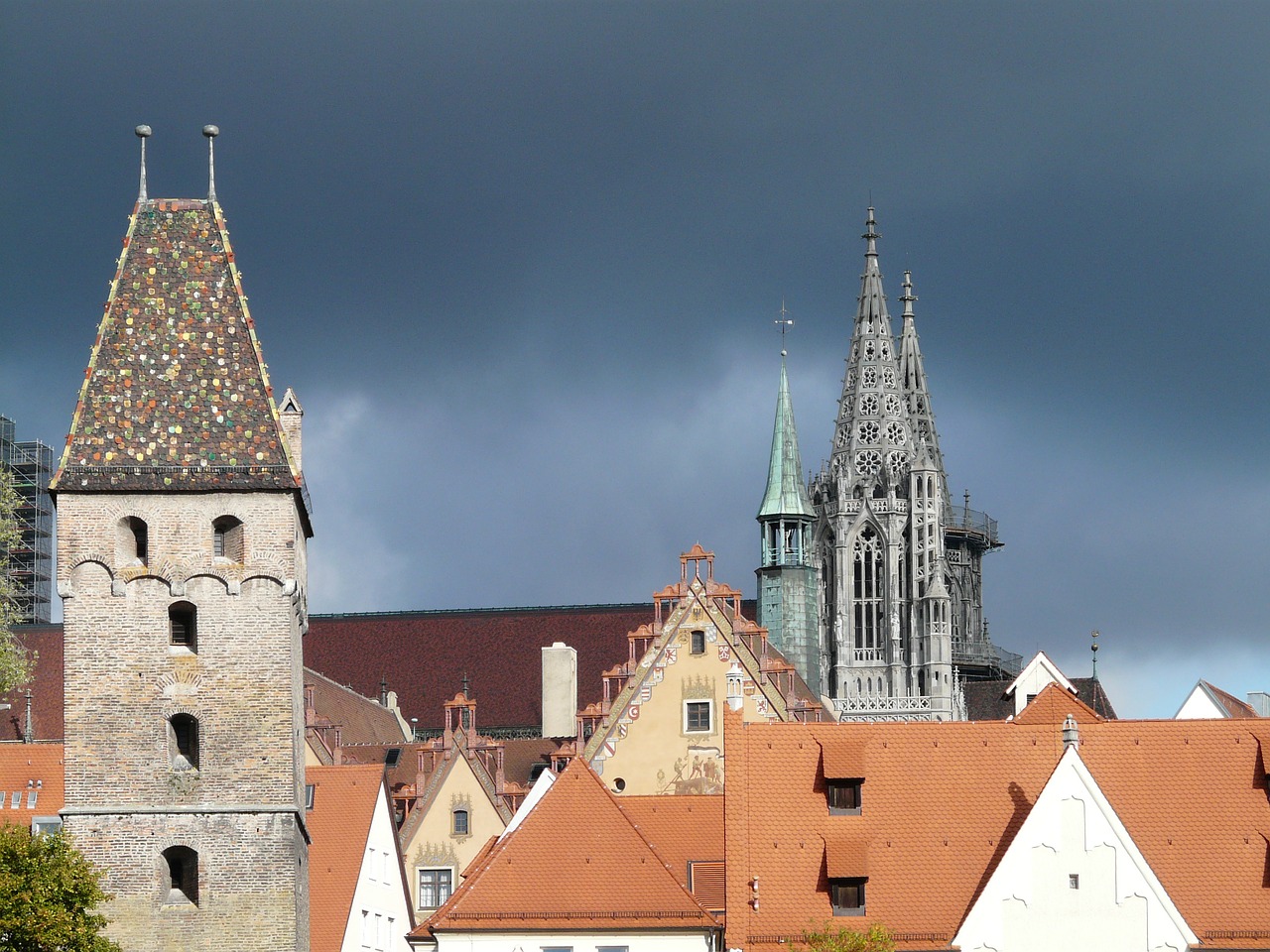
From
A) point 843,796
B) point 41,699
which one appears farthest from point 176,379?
point 41,699

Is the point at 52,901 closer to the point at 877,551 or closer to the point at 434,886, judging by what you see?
the point at 434,886

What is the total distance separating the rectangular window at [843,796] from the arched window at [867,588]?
83.8 meters

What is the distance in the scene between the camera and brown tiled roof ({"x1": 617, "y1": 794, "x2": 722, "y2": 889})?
60906 millimetres

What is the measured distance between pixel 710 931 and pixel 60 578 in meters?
13.7

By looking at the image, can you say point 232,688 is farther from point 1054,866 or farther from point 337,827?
point 337,827

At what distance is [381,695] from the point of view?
387 ft

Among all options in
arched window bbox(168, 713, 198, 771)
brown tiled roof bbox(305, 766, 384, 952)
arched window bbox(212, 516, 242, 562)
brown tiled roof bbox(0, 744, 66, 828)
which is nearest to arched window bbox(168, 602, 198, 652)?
arched window bbox(212, 516, 242, 562)

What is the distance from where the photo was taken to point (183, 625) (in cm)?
5184

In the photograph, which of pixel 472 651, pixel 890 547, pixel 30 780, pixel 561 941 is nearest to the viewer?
pixel 561 941

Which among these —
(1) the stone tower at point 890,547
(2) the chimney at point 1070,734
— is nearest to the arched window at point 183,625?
(2) the chimney at point 1070,734

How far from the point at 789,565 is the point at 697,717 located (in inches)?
2230

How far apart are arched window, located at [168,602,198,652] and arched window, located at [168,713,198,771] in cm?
120

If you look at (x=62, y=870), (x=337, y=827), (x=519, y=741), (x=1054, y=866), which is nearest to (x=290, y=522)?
(x=62, y=870)

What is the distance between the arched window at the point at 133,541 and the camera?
2030 inches
